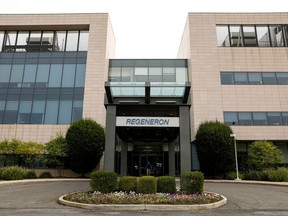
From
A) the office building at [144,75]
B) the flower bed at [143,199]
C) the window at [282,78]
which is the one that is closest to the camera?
the flower bed at [143,199]

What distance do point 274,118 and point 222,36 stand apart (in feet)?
37.9

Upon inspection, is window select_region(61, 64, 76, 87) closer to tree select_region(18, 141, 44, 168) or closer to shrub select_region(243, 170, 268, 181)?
tree select_region(18, 141, 44, 168)

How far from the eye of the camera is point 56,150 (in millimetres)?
25672

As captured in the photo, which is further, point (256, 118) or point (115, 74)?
point (115, 74)

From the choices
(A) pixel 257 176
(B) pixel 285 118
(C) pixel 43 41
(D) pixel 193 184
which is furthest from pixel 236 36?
(D) pixel 193 184

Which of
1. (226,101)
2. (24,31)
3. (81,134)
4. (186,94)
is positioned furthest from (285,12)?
(24,31)

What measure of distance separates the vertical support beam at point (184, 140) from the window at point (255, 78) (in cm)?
1879

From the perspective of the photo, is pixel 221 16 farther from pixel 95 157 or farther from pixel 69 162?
pixel 69 162

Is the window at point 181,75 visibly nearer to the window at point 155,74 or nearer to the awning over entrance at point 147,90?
the window at point 155,74

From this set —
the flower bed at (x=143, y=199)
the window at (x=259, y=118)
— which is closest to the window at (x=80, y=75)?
the window at (x=259, y=118)

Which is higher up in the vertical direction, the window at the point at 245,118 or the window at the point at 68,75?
the window at the point at 68,75

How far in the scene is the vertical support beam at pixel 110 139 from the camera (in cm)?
1331

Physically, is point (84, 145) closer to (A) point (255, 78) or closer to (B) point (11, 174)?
(B) point (11, 174)

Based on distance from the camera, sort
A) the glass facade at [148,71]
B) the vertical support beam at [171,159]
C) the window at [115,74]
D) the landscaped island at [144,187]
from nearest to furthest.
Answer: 1. the landscaped island at [144,187]
2. the vertical support beam at [171,159]
3. the glass facade at [148,71]
4. the window at [115,74]
